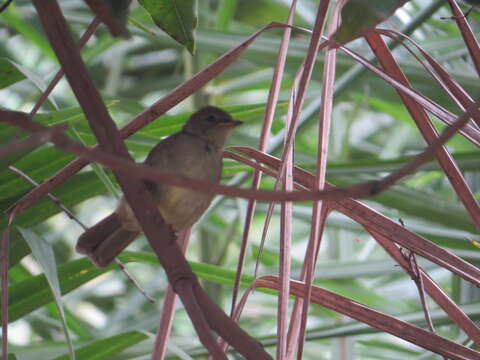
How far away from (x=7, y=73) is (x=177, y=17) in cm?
51

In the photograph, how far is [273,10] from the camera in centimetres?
452

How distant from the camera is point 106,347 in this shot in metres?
1.78

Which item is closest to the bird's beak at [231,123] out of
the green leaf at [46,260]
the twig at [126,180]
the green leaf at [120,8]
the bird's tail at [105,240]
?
the bird's tail at [105,240]

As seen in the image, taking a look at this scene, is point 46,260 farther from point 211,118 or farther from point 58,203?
point 211,118

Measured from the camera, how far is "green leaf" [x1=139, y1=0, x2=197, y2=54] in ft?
4.62

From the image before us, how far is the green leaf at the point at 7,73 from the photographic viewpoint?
1.71 metres

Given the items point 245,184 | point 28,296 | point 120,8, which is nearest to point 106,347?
point 28,296

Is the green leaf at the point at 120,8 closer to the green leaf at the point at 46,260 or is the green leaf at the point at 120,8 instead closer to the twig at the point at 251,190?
the twig at the point at 251,190

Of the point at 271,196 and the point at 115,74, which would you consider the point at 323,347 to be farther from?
the point at 271,196

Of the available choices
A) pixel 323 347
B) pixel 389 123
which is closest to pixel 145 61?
pixel 389 123

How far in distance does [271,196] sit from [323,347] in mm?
2719

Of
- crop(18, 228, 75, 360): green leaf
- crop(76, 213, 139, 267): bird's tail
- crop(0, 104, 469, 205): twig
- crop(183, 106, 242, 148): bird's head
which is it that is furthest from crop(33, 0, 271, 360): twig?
crop(183, 106, 242, 148): bird's head

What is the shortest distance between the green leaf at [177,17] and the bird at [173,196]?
0.50 meters

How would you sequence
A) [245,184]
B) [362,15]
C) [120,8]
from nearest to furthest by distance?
1. [362,15]
2. [120,8]
3. [245,184]
